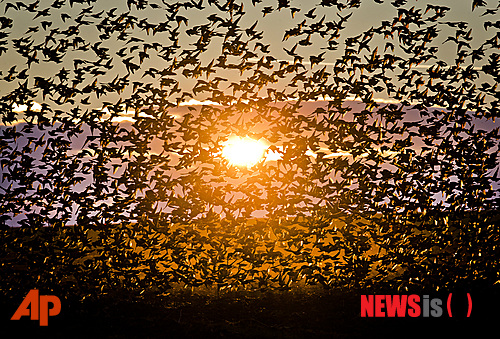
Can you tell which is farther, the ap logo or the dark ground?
the ap logo

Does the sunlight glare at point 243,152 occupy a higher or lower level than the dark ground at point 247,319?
higher

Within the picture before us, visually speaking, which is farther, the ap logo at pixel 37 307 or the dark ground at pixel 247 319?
the ap logo at pixel 37 307

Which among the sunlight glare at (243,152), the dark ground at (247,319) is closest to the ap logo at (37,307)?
the dark ground at (247,319)

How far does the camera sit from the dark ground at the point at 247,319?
5949mm

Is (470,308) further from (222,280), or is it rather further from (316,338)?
(222,280)

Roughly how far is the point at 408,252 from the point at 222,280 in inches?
95.3

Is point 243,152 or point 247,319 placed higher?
point 243,152

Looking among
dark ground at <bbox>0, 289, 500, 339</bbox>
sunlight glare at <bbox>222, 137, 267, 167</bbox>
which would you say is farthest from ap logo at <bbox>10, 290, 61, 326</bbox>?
sunlight glare at <bbox>222, 137, 267, 167</bbox>

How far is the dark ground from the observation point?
595 cm

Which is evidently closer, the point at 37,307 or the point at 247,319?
the point at 247,319

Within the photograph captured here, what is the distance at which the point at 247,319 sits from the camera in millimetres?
6293

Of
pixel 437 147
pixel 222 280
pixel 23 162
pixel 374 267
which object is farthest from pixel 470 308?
pixel 23 162

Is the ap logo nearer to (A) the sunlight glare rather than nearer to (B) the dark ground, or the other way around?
(B) the dark ground

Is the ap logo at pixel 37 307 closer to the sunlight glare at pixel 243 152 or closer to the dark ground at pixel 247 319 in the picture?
the dark ground at pixel 247 319
